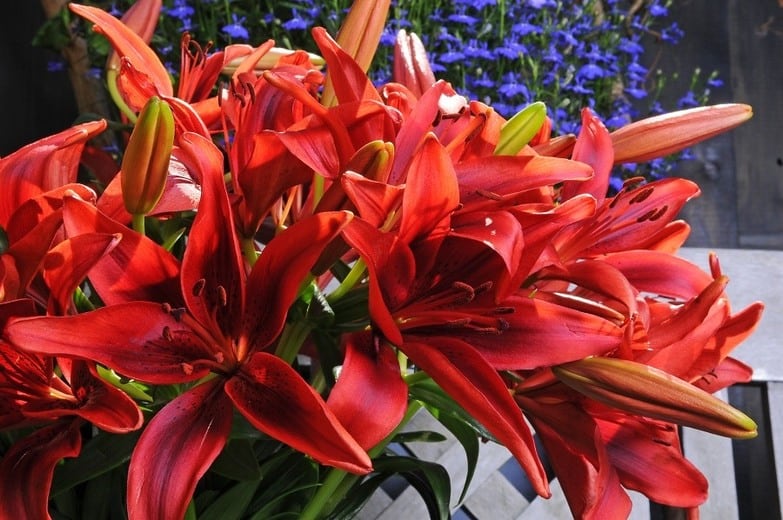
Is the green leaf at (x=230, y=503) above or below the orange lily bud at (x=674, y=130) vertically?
below

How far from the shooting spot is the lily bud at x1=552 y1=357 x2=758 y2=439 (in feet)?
1.08

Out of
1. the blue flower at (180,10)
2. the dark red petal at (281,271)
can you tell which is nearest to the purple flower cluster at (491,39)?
the blue flower at (180,10)

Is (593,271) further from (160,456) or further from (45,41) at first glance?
(45,41)

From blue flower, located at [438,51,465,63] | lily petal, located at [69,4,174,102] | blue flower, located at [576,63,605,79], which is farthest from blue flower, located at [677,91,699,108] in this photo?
lily petal, located at [69,4,174,102]

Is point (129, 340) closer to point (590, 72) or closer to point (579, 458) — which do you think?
point (579, 458)

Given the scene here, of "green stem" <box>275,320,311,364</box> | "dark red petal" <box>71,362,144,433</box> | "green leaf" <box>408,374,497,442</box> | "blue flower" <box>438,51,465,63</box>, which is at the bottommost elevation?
"blue flower" <box>438,51,465,63</box>

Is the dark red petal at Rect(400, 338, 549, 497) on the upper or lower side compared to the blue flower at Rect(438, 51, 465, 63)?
upper

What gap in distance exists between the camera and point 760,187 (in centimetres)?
183

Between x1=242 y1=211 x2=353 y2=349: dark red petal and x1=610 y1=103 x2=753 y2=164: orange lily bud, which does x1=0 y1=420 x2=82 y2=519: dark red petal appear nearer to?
x1=242 y1=211 x2=353 y2=349: dark red petal

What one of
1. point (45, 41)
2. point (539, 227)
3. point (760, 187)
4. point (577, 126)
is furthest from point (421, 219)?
point (760, 187)

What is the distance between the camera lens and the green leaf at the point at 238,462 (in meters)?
0.39

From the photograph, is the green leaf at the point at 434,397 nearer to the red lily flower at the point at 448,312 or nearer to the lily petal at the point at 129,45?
the red lily flower at the point at 448,312

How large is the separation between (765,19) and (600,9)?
393mm

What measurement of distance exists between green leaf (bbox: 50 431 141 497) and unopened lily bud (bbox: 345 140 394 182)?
14cm
